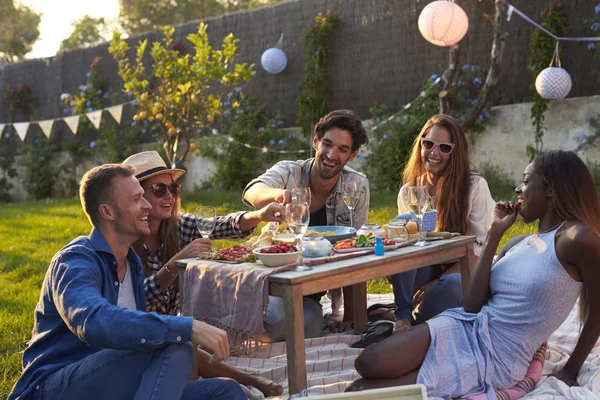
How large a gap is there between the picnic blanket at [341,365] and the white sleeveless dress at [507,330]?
216 millimetres

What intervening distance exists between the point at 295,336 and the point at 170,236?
47.9 inches

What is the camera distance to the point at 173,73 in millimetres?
10617

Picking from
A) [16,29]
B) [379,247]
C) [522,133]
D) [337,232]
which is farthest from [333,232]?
[16,29]

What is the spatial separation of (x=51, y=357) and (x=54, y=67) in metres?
14.3

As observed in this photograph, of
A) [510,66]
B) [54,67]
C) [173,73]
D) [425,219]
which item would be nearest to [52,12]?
[54,67]

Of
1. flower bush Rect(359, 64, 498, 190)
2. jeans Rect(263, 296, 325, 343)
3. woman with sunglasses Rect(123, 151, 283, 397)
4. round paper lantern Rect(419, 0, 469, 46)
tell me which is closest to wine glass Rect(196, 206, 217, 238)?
woman with sunglasses Rect(123, 151, 283, 397)

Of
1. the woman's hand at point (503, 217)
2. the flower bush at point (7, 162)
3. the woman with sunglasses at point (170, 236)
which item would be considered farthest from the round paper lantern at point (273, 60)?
the woman's hand at point (503, 217)

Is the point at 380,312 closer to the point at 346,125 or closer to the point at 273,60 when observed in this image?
the point at 346,125

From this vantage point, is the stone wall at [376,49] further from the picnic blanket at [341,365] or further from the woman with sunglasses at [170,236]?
the woman with sunglasses at [170,236]

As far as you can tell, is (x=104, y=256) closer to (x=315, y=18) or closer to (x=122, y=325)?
(x=122, y=325)

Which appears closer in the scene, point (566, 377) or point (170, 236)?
point (566, 377)

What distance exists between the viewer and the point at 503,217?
11.3ft

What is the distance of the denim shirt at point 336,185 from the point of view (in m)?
4.62

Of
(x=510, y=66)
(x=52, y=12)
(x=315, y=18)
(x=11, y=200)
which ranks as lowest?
(x=11, y=200)
